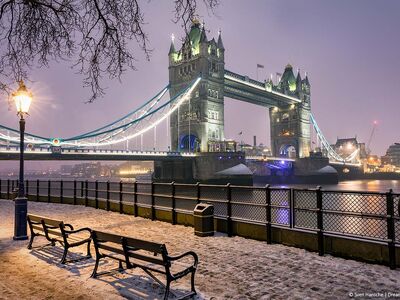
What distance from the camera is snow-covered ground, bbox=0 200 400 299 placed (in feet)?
16.5

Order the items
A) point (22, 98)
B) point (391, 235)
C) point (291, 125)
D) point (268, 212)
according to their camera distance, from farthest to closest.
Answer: point (291, 125) < point (22, 98) < point (268, 212) < point (391, 235)

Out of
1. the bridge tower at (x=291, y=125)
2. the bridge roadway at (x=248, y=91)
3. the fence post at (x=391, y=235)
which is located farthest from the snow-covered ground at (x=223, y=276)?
the bridge tower at (x=291, y=125)

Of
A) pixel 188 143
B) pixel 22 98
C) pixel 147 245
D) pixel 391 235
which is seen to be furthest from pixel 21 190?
pixel 188 143

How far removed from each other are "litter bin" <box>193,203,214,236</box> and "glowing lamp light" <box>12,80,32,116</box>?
531cm

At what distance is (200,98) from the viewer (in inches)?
2874

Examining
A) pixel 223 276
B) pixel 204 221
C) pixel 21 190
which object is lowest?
pixel 223 276

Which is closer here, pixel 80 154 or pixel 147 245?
pixel 147 245

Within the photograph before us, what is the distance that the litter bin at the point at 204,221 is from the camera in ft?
29.6

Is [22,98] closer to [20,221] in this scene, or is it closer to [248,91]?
[20,221]

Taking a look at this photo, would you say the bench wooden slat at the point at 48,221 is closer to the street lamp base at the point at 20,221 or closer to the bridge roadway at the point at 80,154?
the street lamp base at the point at 20,221

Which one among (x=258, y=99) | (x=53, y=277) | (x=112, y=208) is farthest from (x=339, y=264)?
(x=258, y=99)

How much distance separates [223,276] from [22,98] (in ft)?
23.0

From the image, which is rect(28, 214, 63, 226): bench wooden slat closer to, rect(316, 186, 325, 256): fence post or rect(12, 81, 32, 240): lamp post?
rect(12, 81, 32, 240): lamp post

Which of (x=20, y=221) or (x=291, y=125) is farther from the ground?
(x=291, y=125)
